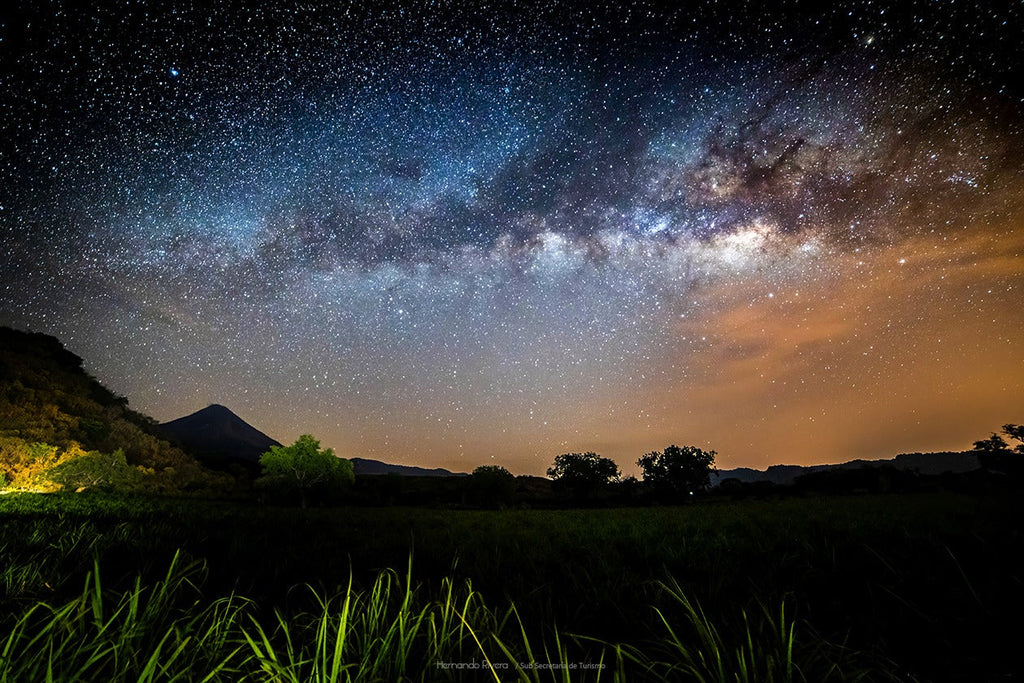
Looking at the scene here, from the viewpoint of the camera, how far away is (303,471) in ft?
115

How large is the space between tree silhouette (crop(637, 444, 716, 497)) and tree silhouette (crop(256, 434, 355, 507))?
35.2m

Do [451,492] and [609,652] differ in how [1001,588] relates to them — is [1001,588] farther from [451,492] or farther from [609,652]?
[451,492]

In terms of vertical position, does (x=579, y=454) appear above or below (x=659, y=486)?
above

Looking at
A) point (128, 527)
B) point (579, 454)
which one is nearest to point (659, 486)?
point (579, 454)

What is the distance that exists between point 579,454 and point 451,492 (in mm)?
16375

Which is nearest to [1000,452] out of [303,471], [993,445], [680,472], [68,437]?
[993,445]

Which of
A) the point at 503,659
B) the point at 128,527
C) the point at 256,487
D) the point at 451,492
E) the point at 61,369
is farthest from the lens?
the point at 61,369

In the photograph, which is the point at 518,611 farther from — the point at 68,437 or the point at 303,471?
the point at 68,437

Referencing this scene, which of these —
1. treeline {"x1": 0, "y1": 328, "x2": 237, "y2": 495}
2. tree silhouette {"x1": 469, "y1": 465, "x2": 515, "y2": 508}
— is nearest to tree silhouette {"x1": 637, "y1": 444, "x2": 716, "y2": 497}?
tree silhouette {"x1": 469, "y1": 465, "x2": 515, "y2": 508}

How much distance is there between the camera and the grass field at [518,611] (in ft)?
4.16

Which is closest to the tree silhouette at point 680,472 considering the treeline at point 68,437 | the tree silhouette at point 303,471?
the tree silhouette at point 303,471

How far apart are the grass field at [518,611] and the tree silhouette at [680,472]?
164 ft

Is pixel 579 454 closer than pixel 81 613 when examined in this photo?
No

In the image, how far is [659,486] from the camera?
4959 cm
